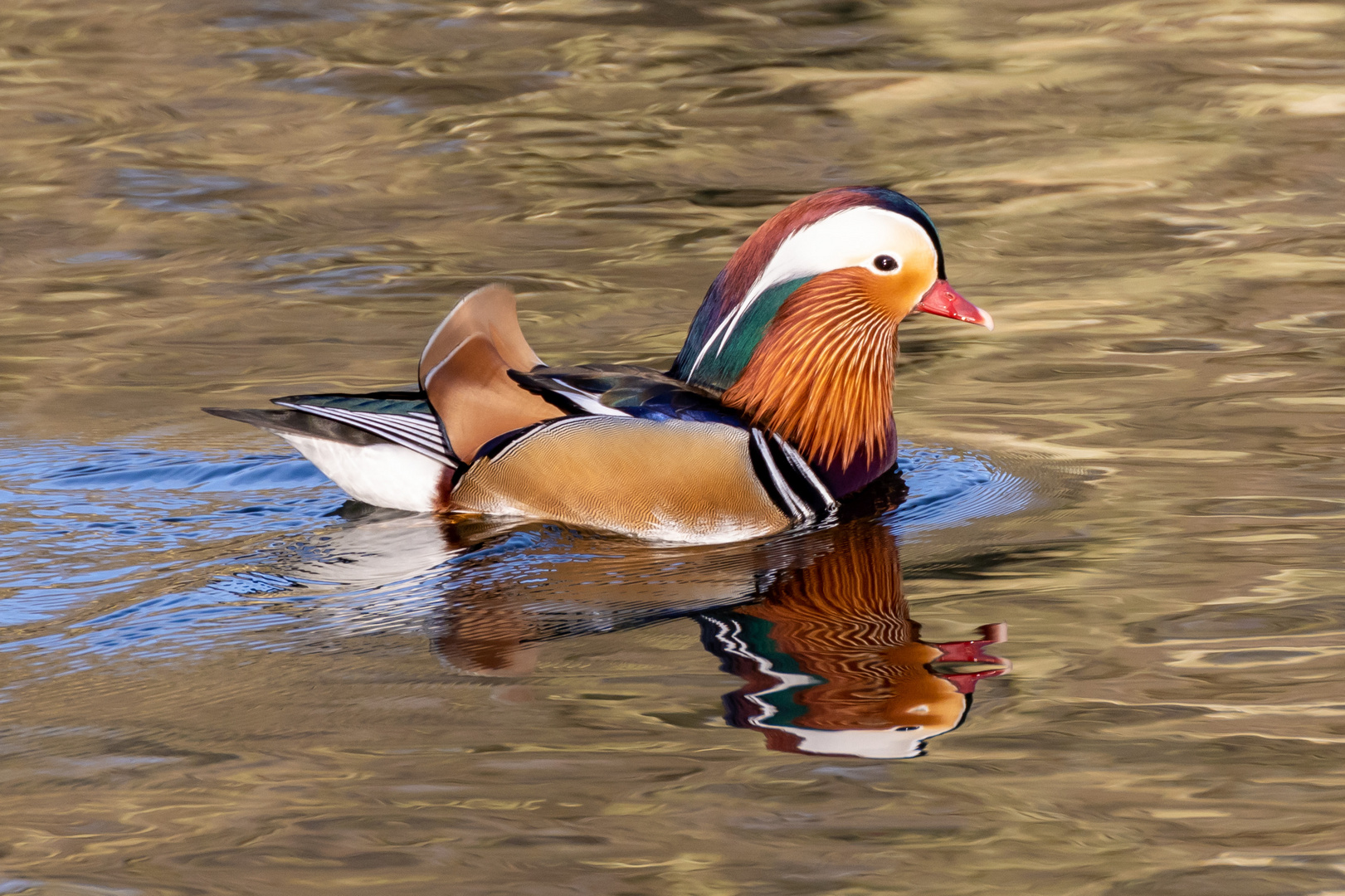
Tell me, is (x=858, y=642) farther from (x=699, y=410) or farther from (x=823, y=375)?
(x=823, y=375)

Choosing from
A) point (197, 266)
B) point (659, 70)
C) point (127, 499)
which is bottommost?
point (127, 499)

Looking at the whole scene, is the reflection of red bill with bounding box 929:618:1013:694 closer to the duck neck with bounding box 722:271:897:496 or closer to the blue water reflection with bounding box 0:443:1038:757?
the blue water reflection with bounding box 0:443:1038:757

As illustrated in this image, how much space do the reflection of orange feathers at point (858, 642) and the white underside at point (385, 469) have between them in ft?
4.77

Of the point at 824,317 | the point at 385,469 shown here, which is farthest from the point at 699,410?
the point at 385,469

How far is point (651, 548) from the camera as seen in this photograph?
5664 mm

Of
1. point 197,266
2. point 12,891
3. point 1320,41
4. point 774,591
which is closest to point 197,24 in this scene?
point 197,266

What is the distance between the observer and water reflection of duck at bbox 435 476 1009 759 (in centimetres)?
419

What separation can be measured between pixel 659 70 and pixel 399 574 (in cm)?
903

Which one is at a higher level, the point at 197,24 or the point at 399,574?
the point at 197,24

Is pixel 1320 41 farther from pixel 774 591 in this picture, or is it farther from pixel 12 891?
pixel 12 891

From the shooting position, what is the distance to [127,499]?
6160mm

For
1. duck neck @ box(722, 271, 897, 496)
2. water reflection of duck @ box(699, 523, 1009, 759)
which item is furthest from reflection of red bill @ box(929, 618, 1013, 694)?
duck neck @ box(722, 271, 897, 496)

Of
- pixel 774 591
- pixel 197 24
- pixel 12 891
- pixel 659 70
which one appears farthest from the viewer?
pixel 197 24

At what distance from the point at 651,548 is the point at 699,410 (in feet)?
1.75
